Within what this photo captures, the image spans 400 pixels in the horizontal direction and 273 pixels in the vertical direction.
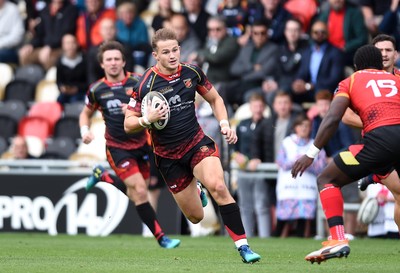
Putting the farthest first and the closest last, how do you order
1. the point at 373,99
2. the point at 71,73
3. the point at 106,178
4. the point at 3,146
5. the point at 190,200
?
the point at 71,73, the point at 3,146, the point at 106,178, the point at 190,200, the point at 373,99

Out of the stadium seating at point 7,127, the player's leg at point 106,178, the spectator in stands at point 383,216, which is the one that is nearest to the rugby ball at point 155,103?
the player's leg at point 106,178

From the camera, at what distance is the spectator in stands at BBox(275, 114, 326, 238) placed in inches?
690

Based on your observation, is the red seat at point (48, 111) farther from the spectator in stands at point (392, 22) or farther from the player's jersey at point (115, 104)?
the player's jersey at point (115, 104)

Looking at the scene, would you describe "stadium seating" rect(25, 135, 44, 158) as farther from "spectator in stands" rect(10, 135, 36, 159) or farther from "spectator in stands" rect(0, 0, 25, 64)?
"spectator in stands" rect(0, 0, 25, 64)

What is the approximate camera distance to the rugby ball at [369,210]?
16.2m

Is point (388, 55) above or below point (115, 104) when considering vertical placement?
above

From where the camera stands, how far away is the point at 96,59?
21.3 m

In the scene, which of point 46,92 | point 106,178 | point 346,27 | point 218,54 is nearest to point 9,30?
point 46,92

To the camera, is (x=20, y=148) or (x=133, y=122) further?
(x=20, y=148)

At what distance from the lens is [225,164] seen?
18.7 m

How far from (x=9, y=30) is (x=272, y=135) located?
7896 mm

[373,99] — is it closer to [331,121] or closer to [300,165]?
[331,121]

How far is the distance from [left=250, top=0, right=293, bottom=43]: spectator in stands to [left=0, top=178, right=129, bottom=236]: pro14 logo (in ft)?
14.4

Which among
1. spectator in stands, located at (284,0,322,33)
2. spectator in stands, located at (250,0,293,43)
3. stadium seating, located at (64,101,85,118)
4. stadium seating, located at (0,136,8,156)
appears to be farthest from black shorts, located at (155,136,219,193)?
stadium seating, located at (0,136,8,156)
